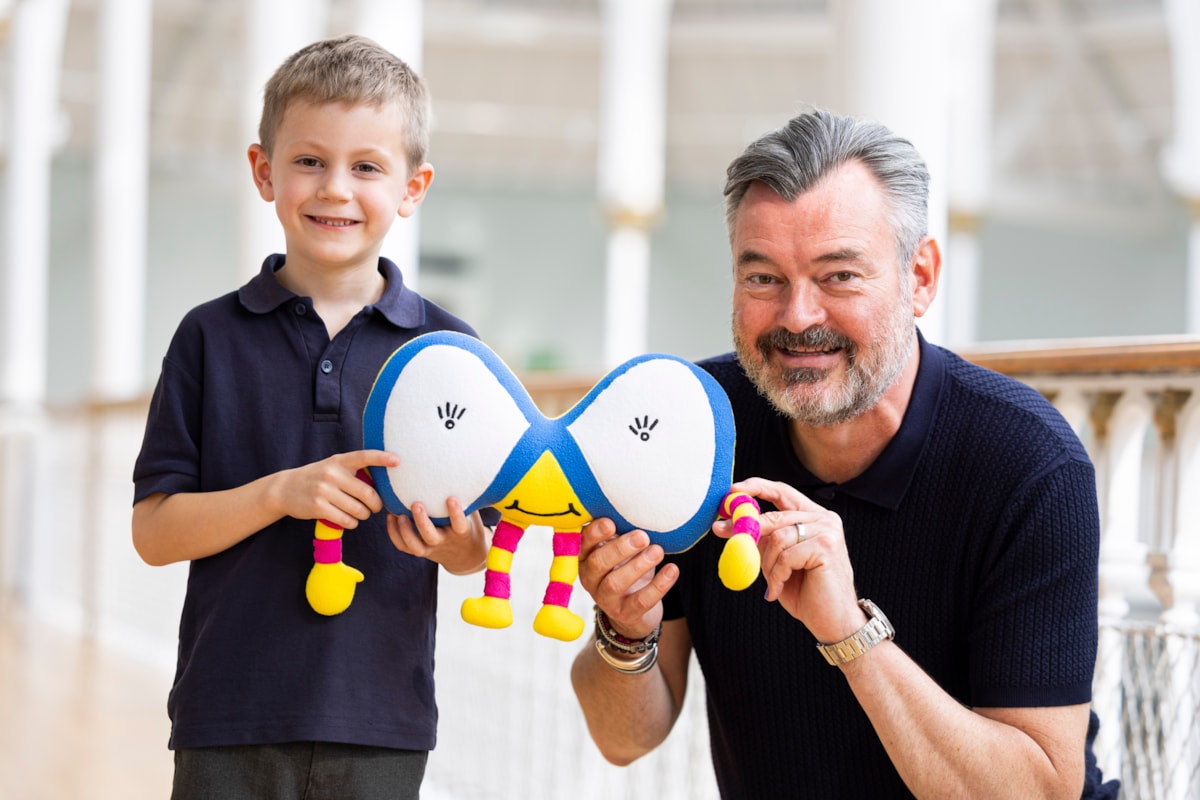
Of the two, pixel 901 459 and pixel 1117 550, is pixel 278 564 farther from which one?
pixel 1117 550

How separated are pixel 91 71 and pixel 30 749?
10.0 meters

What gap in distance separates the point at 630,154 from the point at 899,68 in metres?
6.12

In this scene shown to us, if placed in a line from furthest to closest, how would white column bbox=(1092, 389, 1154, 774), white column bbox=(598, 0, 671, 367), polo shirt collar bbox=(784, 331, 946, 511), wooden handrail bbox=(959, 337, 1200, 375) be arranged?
white column bbox=(598, 0, 671, 367), white column bbox=(1092, 389, 1154, 774), wooden handrail bbox=(959, 337, 1200, 375), polo shirt collar bbox=(784, 331, 946, 511)

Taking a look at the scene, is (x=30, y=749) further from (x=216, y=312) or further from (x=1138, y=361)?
(x=1138, y=361)

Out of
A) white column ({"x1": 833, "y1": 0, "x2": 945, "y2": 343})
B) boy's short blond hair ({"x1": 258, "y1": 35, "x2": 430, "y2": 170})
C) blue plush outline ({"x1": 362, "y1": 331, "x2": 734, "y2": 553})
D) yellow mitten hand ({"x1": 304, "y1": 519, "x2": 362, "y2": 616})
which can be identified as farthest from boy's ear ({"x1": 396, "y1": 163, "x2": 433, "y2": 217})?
white column ({"x1": 833, "y1": 0, "x2": 945, "y2": 343})

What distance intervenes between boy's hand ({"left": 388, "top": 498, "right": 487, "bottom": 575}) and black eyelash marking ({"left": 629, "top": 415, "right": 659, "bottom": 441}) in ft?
0.56

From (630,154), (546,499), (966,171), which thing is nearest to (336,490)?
(546,499)

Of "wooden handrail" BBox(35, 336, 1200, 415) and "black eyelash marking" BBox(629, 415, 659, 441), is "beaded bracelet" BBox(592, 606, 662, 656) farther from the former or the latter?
"wooden handrail" BBox(35, 336, 1200, 415)

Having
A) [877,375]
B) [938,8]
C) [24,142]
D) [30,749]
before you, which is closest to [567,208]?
[24,142]

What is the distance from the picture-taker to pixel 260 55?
369 cm

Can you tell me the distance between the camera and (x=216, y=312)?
132 centimetres

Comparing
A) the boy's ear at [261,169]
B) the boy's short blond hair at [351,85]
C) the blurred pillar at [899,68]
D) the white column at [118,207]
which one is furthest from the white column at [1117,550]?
the white column at [118,207]

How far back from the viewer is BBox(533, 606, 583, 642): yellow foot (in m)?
1.12

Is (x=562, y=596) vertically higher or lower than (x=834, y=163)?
lower
